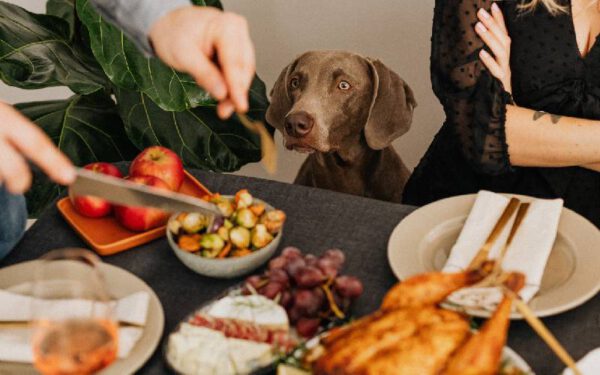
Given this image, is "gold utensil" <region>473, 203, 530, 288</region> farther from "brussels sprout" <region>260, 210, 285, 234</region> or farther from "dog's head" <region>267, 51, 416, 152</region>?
"dog's head" <region>267, 51, 416, 152</region>

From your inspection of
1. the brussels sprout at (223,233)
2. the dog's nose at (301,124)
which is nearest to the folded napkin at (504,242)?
the brussels sprout at (223,233)

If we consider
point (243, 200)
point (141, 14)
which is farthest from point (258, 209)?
point (141, 14)

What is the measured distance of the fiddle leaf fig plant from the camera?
203 cm

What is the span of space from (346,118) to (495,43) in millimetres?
593

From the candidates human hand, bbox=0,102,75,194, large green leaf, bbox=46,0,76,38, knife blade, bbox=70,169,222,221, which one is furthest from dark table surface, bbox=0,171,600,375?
large green leaf, bbox=46,0,76,38

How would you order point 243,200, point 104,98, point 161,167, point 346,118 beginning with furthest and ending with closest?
1. point 104,98
2. point 346,118
3. point 161,167
4. point 243,200

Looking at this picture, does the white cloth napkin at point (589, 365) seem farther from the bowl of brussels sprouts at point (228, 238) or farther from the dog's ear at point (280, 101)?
the dog's ear at point (280, 101)

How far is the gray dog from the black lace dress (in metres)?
0.39

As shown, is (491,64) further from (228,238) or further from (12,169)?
(12,169)

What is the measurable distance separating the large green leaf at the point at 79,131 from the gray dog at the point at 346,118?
53 centimetres

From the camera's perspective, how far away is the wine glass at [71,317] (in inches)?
30.0

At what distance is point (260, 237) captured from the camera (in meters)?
1.14

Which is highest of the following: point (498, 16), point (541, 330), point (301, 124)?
point (498, 16)

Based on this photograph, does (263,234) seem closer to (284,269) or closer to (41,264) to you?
(284,269)
